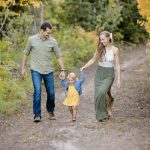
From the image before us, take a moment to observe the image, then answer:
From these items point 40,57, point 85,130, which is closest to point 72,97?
point 85,130

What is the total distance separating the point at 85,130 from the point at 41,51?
6.42 feet

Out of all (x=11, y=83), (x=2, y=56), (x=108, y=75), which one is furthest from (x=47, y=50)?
(x=2, y=56)

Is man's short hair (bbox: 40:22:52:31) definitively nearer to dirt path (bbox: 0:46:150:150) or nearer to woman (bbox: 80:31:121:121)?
woman (bbox: 80:31:121:121)

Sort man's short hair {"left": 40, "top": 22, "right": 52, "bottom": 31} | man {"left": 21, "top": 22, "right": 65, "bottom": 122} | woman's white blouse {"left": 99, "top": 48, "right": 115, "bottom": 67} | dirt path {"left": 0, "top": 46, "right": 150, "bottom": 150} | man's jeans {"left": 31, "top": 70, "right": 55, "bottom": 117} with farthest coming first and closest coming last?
man's jeans {"left": 31, "top": 70, "right": 55, "bottom": 117}
man {"left": 21, "top": 22, "right": 65, "bottom": 122}
woman's white blouse {"left": 99, "top": 48, "right": 115, "bottom": 67}
man's short hair {"left": 40, "top": 22, "right": 52, "bottom": 31}
dirt path {"left": 0, "top": 46, "right": 150, "bottom": 150}

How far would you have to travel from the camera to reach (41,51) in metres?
11.0

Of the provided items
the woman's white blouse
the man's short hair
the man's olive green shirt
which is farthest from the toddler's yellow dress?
the man's short hair

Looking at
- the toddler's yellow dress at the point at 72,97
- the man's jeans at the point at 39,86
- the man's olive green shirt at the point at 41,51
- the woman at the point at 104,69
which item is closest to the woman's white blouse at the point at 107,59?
the woman at the point at 104,69

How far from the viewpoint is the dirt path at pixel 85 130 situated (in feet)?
31.1

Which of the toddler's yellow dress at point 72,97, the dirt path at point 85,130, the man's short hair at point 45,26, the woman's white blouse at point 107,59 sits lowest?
the dirt path at point 85,130

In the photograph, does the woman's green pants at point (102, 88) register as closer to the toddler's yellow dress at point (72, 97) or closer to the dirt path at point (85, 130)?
the dirt path at point (85, 130)

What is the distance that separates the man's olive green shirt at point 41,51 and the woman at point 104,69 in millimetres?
856

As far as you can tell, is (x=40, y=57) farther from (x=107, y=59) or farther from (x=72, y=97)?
(x=107, y=59)

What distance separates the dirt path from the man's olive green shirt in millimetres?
1272

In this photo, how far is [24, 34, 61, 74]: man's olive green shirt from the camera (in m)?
11.0
